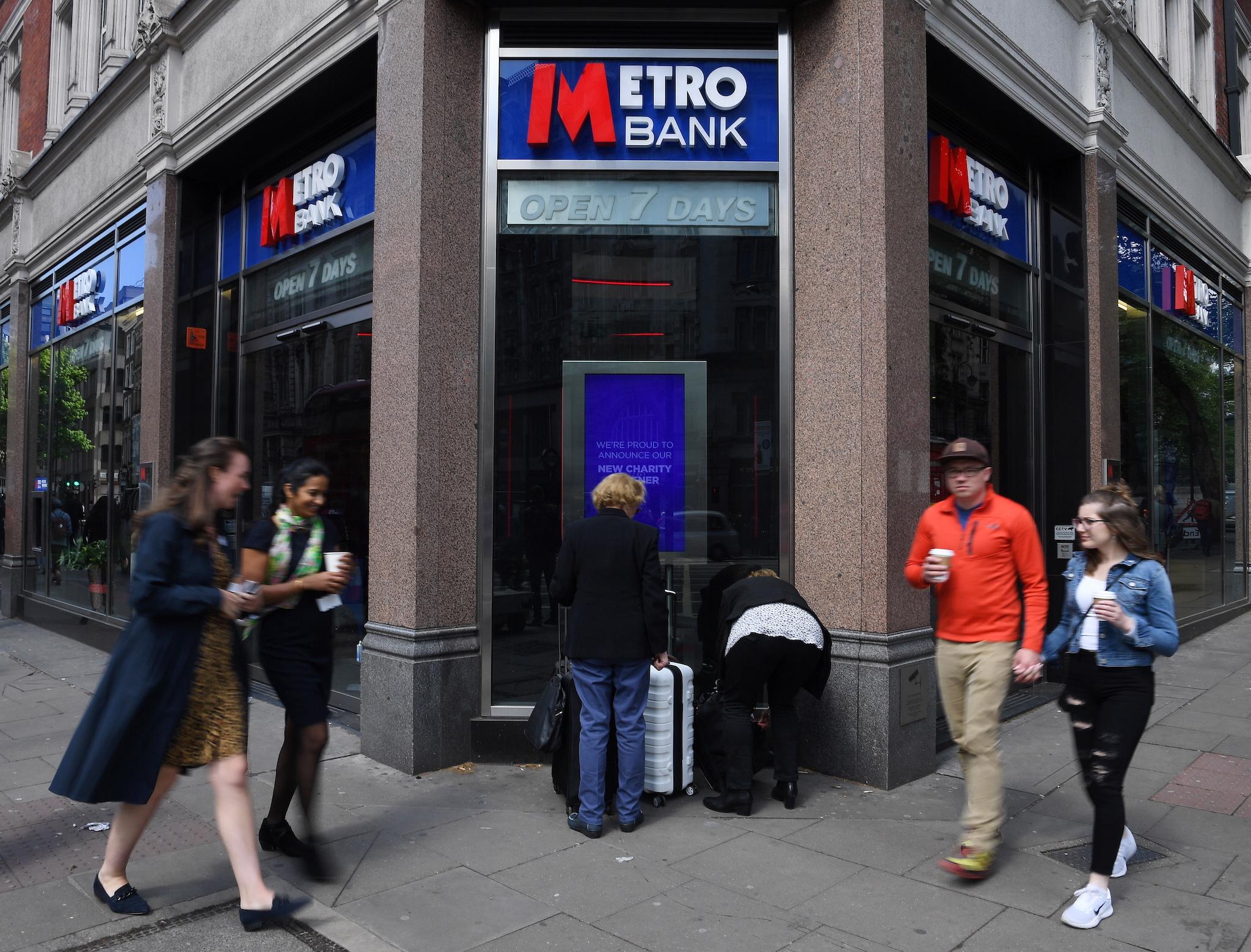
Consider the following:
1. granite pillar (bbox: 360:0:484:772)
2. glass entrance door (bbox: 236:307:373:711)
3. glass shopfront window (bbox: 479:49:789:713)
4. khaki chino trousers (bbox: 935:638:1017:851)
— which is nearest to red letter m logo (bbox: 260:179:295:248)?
glass entrance door (bbox: 236:307:373:711)

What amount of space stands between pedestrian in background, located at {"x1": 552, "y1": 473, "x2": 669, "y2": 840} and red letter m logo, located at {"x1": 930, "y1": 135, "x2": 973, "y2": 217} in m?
4.38

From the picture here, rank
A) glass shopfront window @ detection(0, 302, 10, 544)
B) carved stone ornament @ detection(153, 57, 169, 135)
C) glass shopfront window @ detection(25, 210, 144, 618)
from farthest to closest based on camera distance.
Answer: glass shopfront window @ detection(0, 302, 10, 544), glass shopfront window @ detection(25, 210, 144, 618), carved stone ornament @ detection(153, 57, 169, 135)

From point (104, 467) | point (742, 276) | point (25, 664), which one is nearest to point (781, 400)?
point (742, 276)

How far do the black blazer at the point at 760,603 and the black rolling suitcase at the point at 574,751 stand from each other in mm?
758

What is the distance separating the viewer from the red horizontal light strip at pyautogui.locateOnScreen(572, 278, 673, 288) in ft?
21.7

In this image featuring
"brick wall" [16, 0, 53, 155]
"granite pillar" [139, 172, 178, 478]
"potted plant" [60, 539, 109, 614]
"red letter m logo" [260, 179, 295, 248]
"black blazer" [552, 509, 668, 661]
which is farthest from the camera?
"brick wall" [16, 0, 53, 155]

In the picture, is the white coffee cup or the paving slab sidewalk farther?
the white coffee cup

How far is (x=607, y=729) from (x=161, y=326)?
734cm

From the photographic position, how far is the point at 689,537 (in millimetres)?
6508

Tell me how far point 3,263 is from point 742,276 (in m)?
14.3

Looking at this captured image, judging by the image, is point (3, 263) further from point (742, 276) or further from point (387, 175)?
point (742, 276)

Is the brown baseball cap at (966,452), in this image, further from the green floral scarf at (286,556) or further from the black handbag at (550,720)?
the green floral scarf at (286,556)

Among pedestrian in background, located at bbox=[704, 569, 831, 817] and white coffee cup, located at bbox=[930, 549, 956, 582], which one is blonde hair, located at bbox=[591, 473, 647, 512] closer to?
pedestrian in background, located at bbox=[704, 569, 831, 817]

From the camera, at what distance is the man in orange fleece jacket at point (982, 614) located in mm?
4238
